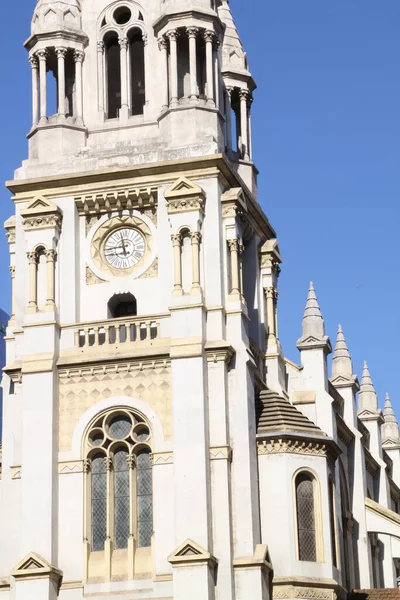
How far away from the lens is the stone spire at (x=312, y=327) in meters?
49.3

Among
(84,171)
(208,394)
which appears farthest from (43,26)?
(208,394)

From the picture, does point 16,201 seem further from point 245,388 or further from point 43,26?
point 245,388

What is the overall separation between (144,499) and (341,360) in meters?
16.5

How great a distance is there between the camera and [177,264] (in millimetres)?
43312

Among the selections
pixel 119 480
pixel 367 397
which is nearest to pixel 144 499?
pixel 119 480

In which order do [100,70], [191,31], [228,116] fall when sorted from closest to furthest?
[191,31] → [100,70] → [228,116]

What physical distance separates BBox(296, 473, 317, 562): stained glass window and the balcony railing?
538cm

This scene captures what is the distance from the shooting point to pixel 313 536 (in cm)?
4238

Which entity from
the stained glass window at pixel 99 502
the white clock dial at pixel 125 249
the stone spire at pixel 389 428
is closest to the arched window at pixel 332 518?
the stained glass window at pixel 99 502

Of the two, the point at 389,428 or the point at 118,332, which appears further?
the point at 389,428

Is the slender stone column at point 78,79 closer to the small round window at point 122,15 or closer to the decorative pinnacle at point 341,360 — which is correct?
the small round window at point 122,15

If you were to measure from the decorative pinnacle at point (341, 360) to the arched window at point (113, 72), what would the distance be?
13860 millimetres

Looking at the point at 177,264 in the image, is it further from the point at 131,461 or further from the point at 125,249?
the point at 131,461

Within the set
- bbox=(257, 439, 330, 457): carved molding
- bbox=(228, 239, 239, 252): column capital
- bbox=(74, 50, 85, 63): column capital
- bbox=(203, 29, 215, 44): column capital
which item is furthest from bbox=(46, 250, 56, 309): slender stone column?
bbox=(203, 29, 215, 44): column capital
